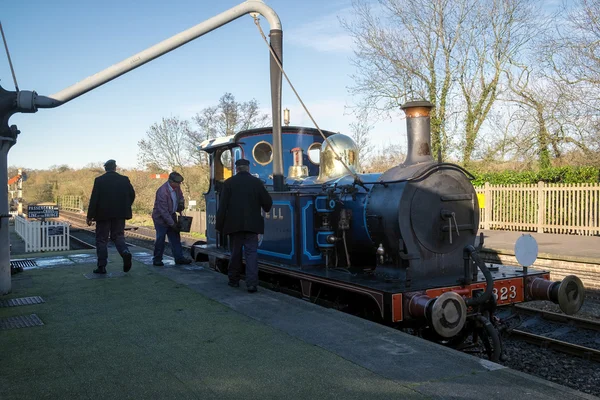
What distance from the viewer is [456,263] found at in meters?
5.43

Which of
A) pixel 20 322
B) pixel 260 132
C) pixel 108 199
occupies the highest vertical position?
pixel 260 132

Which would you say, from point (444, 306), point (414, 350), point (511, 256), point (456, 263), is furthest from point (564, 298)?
point (511, 256)

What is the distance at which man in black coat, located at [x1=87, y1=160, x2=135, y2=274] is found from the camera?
A: 23.5 ft

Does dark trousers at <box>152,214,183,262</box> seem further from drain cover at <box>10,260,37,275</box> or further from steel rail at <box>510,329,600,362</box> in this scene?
steel rail at <box>510,329,600,362</box>

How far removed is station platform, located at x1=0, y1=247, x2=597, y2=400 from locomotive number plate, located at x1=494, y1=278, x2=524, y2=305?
4.67ft

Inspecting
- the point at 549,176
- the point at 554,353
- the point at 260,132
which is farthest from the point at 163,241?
the point at 549,176

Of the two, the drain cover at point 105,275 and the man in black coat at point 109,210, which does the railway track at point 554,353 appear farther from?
the man in black coat at point 109,210

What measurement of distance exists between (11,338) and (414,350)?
319cm

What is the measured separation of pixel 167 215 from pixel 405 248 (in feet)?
14.0

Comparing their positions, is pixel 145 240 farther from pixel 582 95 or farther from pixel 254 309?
pixel 582 95

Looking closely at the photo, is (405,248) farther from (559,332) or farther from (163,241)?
(163,241)

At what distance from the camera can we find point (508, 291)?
5.11 m

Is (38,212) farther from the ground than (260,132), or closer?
closer

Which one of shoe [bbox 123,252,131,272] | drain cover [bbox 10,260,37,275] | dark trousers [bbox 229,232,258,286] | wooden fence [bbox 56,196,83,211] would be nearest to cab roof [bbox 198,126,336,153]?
dark trousers [bbox 229,232,258,286]
